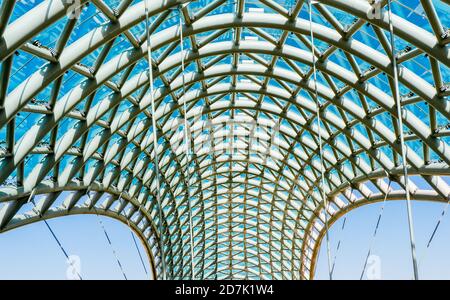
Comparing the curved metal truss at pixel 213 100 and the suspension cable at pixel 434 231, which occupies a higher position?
the curved metal truss at pixel 213 100

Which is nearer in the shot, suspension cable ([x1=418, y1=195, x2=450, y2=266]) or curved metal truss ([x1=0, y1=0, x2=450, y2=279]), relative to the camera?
curved metal truss ([x1=0, y1=0, x2=450, y2=279])

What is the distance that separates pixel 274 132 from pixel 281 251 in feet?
78.3

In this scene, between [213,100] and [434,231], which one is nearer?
[434,231]

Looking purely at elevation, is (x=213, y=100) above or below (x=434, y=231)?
above

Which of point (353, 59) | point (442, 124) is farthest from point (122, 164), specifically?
point (442, 124)

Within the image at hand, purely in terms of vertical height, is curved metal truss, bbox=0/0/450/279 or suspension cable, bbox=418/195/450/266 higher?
curved metal truss, bbox=0/0/450/279

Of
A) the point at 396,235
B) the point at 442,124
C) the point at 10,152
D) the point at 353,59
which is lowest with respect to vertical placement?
the point at 396,235

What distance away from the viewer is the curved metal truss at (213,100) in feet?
54.1

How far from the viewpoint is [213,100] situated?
110 ft

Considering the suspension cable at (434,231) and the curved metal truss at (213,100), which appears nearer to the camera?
the curved metal truss at (213,100)

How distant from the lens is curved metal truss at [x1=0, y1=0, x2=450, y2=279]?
16.5 metres

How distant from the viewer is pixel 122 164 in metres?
29.4

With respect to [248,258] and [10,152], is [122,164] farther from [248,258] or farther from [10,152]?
[248,258]
